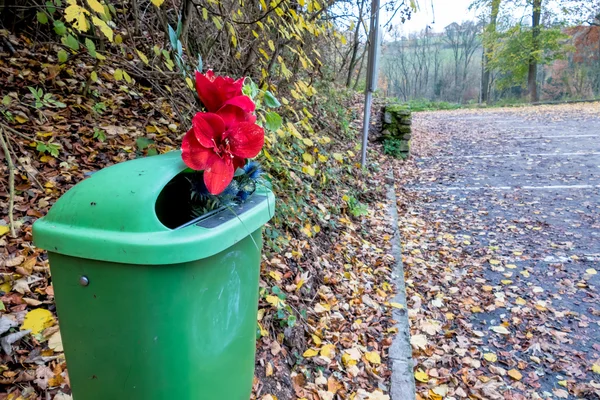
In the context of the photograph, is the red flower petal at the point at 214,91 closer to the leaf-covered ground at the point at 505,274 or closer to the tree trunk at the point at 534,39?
the leaf-covered ground at the point at 505,274

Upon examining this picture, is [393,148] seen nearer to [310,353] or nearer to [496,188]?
[496,188]

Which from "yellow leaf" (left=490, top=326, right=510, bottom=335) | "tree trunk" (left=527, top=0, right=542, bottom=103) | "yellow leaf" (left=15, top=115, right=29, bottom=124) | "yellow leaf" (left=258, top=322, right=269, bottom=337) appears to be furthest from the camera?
"tree trunk" (left=527, top=0, right=542, bottom=103)

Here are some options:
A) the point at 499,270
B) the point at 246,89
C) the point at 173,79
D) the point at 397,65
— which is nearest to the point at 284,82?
the point at 173,79

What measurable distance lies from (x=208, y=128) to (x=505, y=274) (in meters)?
3.43

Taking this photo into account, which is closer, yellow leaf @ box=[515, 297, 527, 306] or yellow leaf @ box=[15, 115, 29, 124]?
yellow leaf @ box=[15, 115, 29, 124]

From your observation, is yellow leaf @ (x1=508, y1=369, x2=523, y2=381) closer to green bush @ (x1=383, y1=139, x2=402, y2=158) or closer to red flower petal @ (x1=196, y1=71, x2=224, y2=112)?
red flower petal @ (x1=196, y1=71, x2=224, y2=112)

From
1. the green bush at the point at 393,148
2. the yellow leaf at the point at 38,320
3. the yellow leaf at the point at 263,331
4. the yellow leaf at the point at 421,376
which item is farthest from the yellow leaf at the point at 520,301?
the green bush at the point at 393,148

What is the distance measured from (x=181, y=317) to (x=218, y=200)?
346 millimetres

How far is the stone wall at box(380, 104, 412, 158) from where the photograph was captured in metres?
7.84

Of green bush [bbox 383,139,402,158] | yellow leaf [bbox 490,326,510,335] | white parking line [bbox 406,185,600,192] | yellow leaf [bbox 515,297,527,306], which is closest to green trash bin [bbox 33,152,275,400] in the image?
yellow leaf [bbox 490,326,510,335]

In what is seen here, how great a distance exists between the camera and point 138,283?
0.95 metres

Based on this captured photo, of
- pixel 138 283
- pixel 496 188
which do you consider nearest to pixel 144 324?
pixel 138 283

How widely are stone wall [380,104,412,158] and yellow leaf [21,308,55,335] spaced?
707 cm

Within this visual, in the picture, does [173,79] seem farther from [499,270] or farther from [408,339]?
[499,270]
